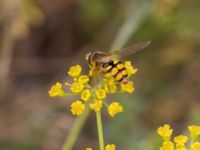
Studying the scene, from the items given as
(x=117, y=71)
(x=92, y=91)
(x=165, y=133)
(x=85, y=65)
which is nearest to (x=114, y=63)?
(x=117, y=71)

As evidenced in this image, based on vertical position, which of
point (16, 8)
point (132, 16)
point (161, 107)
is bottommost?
point (161, 107)

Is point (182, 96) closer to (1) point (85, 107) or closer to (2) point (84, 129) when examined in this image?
(2) point (84, 129)

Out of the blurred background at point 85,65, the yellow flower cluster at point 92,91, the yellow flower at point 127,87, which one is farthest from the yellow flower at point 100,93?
the blurred background at point 85,65

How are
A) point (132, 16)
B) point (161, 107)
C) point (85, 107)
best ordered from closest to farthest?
point (85, 107) < point (132, 16) < point (161, 107)

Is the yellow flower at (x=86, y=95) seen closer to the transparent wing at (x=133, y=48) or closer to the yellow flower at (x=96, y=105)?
the yellow flower at (x=96, y=105)

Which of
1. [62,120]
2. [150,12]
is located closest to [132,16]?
[150,12]

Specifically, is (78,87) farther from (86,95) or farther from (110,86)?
(110,86)
